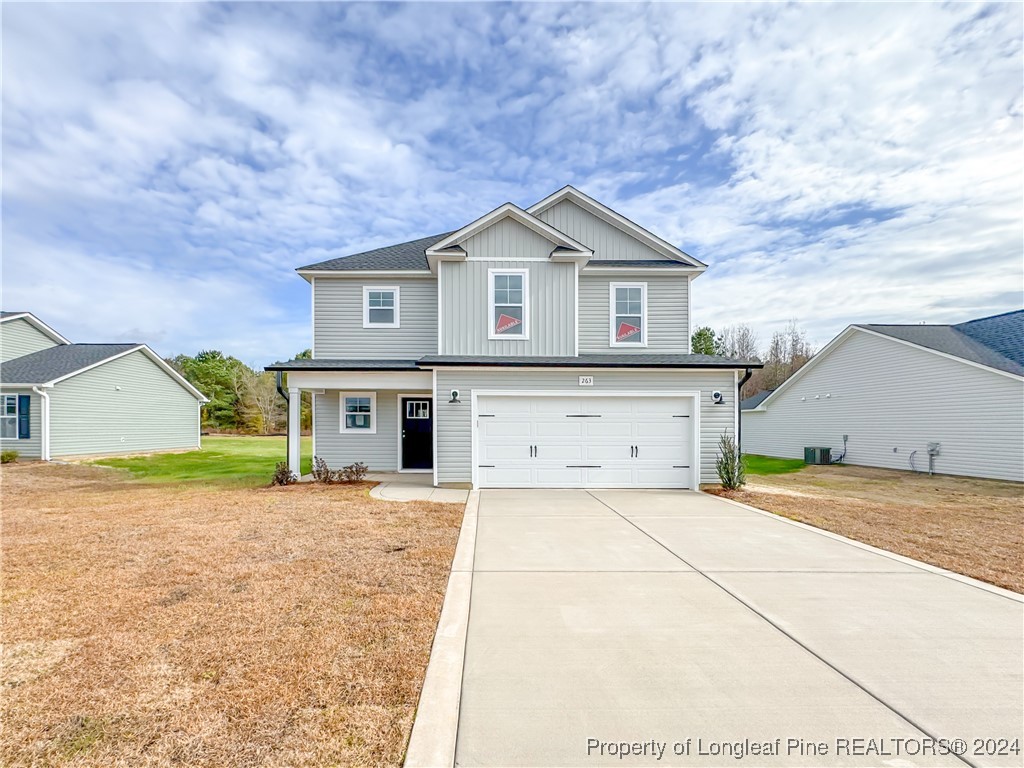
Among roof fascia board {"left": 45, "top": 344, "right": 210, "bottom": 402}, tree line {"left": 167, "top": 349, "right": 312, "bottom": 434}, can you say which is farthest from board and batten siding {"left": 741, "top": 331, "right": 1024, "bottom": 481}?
tree line {"left": 167, "top": 349, "right": 312, "bottom": 434}

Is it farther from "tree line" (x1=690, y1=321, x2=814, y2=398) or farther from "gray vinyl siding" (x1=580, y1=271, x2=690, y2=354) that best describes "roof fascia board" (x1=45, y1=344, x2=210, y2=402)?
"tree line" (x1=690, y1=321, x2=814, y2=398)

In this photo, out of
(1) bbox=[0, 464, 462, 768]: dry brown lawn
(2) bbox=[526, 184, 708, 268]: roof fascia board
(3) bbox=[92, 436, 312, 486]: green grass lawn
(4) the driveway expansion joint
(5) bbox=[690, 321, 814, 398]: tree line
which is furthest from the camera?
(5) bbox=[690, 321, 814, 398]: tree line

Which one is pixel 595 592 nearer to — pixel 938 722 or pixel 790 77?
pixel 938 722

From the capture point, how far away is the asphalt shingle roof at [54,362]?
1781 cm

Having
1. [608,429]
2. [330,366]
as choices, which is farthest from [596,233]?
[330,366]

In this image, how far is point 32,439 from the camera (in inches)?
688

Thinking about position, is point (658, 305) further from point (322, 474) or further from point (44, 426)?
point (44, 426)

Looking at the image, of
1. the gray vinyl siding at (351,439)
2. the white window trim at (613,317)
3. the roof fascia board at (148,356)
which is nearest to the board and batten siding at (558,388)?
the white window trim at (613,317)

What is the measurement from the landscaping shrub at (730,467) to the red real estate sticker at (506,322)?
578 cm

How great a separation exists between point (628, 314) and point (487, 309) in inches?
160

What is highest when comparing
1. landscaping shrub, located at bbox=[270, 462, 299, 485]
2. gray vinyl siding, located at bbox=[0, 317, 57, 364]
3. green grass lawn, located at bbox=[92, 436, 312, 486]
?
gray vinyl siding, located at bbox=[0, 317, 57, 364]

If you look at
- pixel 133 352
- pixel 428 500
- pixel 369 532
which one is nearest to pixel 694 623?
pixel 369 532

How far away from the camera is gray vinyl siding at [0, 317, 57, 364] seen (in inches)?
771

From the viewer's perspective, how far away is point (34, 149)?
36.5 ft
